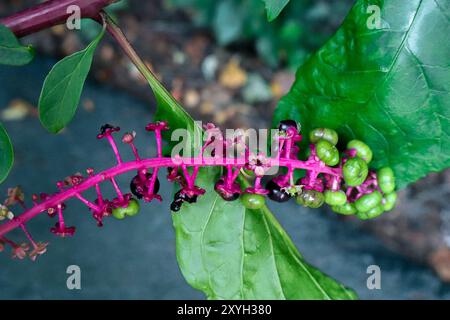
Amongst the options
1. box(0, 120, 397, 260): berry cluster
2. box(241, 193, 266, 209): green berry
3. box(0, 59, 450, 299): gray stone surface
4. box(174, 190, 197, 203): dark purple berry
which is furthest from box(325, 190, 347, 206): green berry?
box(0, 59, 450, 299): gray stone surface

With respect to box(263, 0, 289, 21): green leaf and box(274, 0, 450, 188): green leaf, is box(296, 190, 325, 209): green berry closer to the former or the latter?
box(274, 0, 450, 188): green leaf

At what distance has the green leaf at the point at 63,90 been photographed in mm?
1044

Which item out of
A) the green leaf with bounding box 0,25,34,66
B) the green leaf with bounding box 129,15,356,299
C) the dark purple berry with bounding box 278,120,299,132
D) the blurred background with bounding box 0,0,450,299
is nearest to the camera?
the green leaf with bounding box 0,25,34,66

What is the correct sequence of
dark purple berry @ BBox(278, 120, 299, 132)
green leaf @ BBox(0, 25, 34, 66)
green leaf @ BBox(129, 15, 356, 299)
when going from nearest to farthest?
green leaf @ BBox(0, 25, 34, 66) → dark purple berry @ BBox(278, 120, 299, 132) → green leaf @ BBox(129, 15, 356, 299)

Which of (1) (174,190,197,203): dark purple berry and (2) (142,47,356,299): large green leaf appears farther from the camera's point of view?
(2) (142,47,356,299): large green leaf

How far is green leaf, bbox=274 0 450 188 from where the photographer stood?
1053mm

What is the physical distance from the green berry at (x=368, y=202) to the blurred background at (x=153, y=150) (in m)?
1.87

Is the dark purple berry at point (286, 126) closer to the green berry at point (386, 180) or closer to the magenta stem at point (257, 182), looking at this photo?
the magenta stem at point (257, 182)

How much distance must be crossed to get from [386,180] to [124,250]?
6.84ft

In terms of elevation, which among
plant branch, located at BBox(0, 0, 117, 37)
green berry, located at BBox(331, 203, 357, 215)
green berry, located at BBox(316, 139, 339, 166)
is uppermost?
plant branch, located at BBox(0, 0, 117, 37)

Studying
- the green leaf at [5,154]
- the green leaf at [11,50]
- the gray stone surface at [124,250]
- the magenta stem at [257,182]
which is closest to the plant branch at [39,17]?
the green leaf at [11,50]

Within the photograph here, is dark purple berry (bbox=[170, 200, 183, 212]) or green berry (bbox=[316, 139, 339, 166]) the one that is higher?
green berry (bbox=[316, 139, 339, 166])

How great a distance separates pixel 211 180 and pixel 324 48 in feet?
1.06
